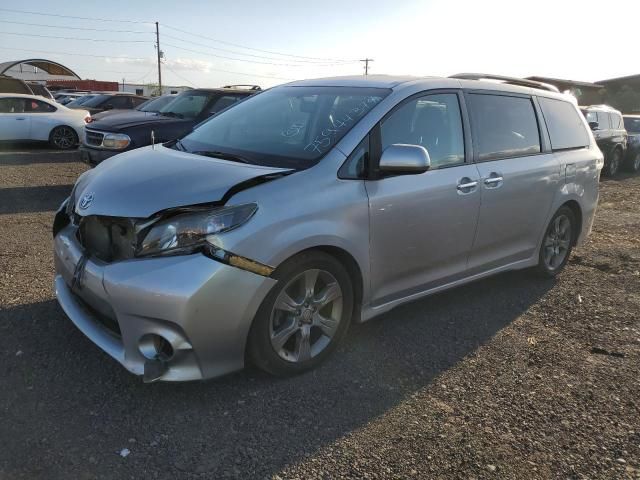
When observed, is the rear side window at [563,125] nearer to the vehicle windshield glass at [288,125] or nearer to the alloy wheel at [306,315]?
the vehicle windshield glass at [288,125]

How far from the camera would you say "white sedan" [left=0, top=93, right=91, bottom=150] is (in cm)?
1342

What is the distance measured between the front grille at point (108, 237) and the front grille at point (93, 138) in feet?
18.2

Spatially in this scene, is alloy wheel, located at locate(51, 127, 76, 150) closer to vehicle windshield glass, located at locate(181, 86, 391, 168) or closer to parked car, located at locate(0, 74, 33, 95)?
parked car, located at locate(0, 74, 33, 95)

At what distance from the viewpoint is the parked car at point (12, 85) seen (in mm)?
15898

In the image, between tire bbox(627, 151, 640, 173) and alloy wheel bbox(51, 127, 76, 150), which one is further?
tire bbox(627, 151, 640, 173)

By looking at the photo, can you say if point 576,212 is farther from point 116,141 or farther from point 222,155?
point 116,141

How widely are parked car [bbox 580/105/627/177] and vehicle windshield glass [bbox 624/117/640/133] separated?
1.55 metres

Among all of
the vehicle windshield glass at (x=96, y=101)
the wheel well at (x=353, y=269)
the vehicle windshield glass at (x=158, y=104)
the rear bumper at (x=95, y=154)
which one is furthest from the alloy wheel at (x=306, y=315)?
the vehicle windshield glass at (x=96, y=101)

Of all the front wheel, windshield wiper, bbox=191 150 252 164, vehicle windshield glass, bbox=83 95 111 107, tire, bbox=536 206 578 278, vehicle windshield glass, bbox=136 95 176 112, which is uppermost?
windshield wiper, bbox=191 150 252 164

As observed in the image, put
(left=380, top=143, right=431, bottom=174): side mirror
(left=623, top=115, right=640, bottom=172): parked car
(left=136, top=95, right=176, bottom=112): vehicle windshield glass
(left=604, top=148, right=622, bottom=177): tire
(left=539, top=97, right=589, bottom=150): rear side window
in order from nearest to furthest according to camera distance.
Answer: (left=380, top=143, right=431, bottom=174): side mirror → (left=539, top=97, right=589, bottom=150): rear side window → (left=136, top=95, right=176, bottom=112): vehicle windshield glass → (left=604, top=148, right=622, bottom=177): tire → (left=623, top=115, right=640, bottom=172): parked car

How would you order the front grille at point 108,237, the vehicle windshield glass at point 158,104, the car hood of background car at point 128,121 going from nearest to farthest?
the front grille at point 108,237, the car hood of background car at point 128,121, the vehicle windshield glass at point 158,104

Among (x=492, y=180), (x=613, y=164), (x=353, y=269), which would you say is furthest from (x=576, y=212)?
(x=613, y=164)

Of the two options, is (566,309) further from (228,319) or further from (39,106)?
(39,106)

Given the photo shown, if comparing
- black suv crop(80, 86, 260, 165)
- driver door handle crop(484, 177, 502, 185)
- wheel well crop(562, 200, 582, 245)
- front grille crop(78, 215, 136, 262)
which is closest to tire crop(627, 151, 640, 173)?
black suv crop(80, 86, 260, 165)
